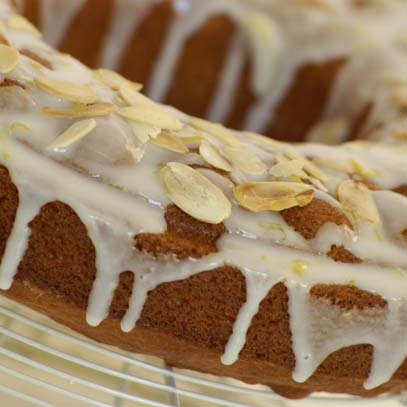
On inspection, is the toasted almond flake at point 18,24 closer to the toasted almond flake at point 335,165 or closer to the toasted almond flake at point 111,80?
the toasted almond flake at point 111,80

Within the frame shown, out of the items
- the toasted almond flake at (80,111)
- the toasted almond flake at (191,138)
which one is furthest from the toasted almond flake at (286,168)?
the toasted almond flake at (80,111)

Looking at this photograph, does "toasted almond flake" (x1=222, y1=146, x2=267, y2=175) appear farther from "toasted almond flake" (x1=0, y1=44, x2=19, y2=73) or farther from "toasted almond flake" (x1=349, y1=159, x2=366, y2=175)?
"toasted almond flake" (x1=0, y1=44, x2=19, y2=73)

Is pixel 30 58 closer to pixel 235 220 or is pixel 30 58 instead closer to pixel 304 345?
pixel 235 220

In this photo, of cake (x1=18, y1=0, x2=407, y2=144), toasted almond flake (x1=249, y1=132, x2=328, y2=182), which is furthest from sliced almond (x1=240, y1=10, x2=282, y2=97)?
toasted almond flake (x1=249, y1=132, x2=328, y2=182)

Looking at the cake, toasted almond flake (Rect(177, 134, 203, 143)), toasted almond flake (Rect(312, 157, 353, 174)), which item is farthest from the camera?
the cake

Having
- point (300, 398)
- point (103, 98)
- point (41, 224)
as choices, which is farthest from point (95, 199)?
point (300, 398)
